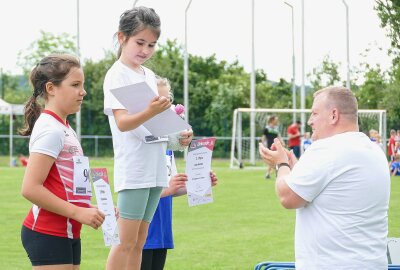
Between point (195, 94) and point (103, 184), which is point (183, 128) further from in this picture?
point (195, 94)

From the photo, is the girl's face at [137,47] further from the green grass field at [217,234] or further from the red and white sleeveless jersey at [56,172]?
the green grass field at [217,234]

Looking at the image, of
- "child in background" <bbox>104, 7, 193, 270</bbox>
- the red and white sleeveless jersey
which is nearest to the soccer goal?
"child in background" <bbox>104, 7, 193, 270</bbox>

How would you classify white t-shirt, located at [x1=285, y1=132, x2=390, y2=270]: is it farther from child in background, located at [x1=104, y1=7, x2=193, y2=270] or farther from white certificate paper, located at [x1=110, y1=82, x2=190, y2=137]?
child in background, located at [x1=104, y1=7, x2=193, y2=270]

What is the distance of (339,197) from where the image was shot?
514 cm

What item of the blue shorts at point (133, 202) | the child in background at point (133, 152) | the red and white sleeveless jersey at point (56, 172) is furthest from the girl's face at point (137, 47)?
the red and white sleeveless jersey at point (56, 172)

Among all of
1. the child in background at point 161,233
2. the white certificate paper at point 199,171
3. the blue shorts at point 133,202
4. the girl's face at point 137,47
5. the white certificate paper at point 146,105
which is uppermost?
the girl's face at point 137,47

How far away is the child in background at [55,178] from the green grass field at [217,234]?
16.2 feet

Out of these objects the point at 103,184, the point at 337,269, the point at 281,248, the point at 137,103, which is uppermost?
the point at 137,103

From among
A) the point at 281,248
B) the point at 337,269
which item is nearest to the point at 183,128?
the point at 337,269

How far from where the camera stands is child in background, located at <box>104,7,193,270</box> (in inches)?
235

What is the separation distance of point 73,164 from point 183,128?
3.10 feet

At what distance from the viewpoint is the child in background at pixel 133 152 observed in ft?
19.6

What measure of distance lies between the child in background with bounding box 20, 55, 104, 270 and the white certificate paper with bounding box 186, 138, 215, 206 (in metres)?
1.25

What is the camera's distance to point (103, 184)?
17.1 ft
